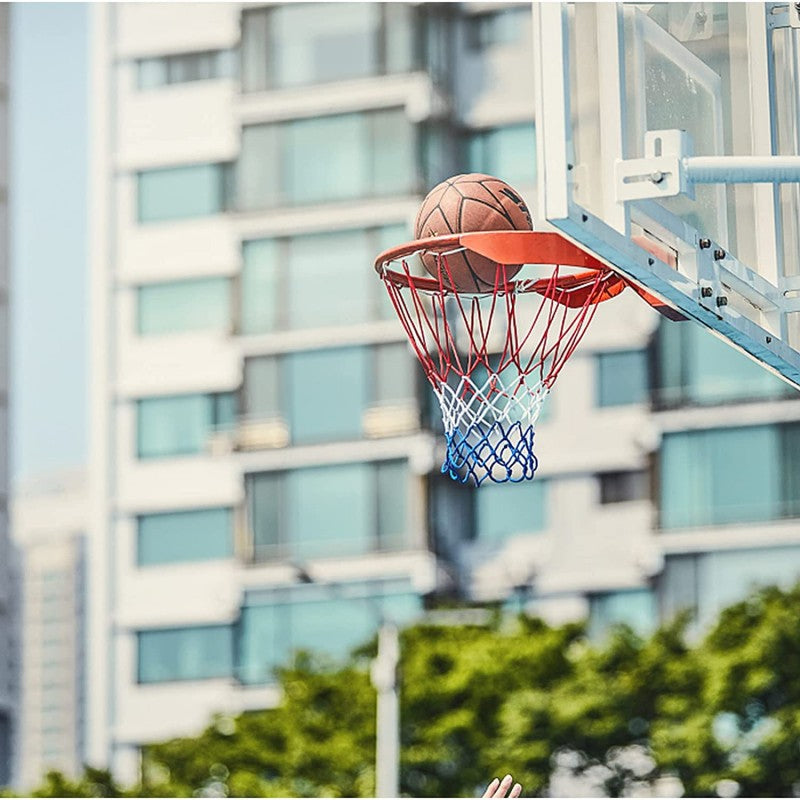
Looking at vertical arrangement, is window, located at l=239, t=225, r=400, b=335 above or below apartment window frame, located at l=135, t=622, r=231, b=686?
above

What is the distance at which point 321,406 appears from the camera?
27.4 metres

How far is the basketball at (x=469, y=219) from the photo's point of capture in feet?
19.9

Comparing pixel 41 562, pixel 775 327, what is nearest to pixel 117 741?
pixel 775 327

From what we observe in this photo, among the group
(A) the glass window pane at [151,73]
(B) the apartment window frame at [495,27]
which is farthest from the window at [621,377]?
(A) the glass window pane at [151,73]

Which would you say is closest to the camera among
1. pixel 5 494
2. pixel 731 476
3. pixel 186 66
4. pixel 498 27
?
pixel 731 476

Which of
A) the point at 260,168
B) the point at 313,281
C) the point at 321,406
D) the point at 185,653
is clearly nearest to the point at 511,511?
the point at 321,406

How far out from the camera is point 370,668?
23.4m

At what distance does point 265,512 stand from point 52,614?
311ft

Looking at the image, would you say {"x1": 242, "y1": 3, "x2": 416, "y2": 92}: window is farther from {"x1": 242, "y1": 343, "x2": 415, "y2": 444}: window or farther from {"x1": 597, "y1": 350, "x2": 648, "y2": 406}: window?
{"x1": 597, "y1": 350, "x2": 648, "y2": 406}: window

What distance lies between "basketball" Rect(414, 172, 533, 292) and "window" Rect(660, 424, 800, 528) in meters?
18.9

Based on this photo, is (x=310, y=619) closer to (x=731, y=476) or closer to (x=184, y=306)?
(x=184, y=306)

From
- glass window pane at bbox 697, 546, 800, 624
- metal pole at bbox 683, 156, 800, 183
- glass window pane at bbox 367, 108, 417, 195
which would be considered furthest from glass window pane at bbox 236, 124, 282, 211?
metal pole at bbox 683, 156, 800, 183

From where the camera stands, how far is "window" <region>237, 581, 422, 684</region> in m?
26.3

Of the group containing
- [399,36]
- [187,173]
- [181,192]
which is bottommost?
[181,192]
